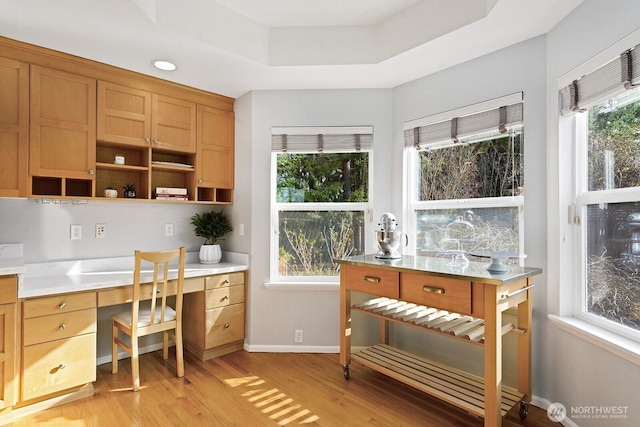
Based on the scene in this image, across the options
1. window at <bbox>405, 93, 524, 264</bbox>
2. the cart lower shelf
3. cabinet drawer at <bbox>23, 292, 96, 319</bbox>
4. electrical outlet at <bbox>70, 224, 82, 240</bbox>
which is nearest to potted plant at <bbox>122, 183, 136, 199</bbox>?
electrical outlet at <bbox>70, 224, 82, 240</bbox>

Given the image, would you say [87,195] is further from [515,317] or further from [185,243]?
[515,317]

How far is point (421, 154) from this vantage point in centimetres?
293

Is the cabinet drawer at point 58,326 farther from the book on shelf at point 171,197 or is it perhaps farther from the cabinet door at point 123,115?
the cabinet door at point 123,115

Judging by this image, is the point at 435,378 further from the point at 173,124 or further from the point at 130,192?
the point at 173,124

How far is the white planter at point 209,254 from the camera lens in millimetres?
3176

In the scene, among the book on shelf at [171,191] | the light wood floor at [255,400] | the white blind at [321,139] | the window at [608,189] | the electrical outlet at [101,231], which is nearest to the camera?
the window at [608,189]

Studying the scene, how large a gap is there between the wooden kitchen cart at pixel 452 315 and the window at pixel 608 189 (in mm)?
306

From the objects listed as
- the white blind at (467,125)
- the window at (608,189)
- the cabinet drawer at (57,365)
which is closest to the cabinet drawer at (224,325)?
the cabinet drawer at (57,365)

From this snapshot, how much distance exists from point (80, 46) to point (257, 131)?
4.52ft

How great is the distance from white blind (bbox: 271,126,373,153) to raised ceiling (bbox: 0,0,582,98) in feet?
1.28

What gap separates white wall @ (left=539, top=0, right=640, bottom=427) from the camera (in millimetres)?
A: 1633

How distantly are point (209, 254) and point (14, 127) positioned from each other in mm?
1640

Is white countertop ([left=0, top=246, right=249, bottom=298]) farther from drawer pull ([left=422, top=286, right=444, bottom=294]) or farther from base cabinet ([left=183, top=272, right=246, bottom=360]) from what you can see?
drawer pull ([left=422, top=286, right=444, bottom=294])

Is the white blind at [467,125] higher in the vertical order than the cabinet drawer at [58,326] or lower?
higher
